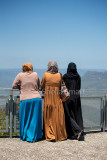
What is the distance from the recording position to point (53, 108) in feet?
15.1

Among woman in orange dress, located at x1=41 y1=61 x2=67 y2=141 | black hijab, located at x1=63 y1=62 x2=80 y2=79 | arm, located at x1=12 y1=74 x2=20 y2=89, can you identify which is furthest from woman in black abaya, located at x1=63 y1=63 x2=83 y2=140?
arm, located at x1=12 y1=74 x2=20 y2=89

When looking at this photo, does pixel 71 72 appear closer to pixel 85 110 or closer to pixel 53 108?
pixel 53 108

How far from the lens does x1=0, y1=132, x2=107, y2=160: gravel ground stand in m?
3.73

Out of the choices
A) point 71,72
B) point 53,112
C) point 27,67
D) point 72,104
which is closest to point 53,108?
point 53,112

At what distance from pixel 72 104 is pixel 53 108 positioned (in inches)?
17.8

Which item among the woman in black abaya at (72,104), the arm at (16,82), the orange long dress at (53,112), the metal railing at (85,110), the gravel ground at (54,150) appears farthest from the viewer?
the metal railing at (85,110)

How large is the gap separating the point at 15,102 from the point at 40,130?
83cm

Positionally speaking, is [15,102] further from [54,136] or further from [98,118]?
[98,118]

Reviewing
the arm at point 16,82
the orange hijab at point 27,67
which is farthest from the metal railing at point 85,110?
the orange hijab at point 27,67

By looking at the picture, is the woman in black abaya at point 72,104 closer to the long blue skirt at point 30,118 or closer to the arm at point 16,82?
the long blue skirt at point 30,118

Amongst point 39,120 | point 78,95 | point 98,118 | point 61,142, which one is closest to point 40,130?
point 39,120

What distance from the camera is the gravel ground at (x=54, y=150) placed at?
3.73m

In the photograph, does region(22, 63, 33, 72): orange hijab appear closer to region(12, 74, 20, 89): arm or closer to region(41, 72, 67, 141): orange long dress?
region(12, 74, 20, 89): arm

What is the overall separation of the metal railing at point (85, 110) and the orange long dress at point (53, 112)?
67 cm
